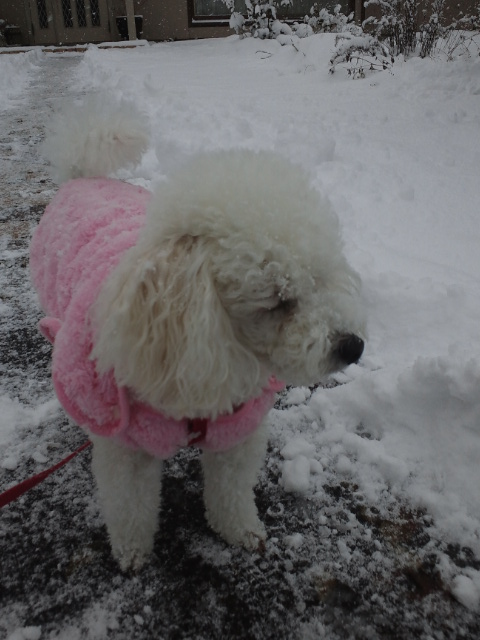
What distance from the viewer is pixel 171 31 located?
18.7 meters

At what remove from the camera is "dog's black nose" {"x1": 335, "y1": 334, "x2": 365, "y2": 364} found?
1.26m

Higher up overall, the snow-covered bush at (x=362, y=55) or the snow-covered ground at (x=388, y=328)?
the snow-covered bush at (x=362, y=55)

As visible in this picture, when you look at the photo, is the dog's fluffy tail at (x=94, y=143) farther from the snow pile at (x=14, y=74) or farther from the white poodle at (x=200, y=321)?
the snow pile at (x=14, y=74)

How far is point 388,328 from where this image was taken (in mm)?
2588

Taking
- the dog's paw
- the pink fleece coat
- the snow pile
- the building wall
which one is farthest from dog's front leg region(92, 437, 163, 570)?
the building wall

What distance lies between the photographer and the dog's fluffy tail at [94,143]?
2.19 meters

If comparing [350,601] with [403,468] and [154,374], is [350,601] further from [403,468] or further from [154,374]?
[154,374]

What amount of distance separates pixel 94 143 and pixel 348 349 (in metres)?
1.56

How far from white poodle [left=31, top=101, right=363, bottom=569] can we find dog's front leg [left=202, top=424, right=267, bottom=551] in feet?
0.20

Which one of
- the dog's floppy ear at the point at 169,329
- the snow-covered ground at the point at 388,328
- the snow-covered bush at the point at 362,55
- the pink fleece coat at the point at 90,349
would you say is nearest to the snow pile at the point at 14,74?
the snow-covered ground at the point at 388,328

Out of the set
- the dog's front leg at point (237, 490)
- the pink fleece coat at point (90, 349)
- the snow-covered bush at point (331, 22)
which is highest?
the snow-covered bush at point (331, 22)

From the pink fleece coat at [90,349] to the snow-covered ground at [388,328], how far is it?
56 cm

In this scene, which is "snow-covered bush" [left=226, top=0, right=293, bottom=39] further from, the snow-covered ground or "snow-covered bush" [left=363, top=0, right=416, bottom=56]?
the snow-covered ground

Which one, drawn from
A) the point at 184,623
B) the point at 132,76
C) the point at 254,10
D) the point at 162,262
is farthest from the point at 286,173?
the point at 254,10
